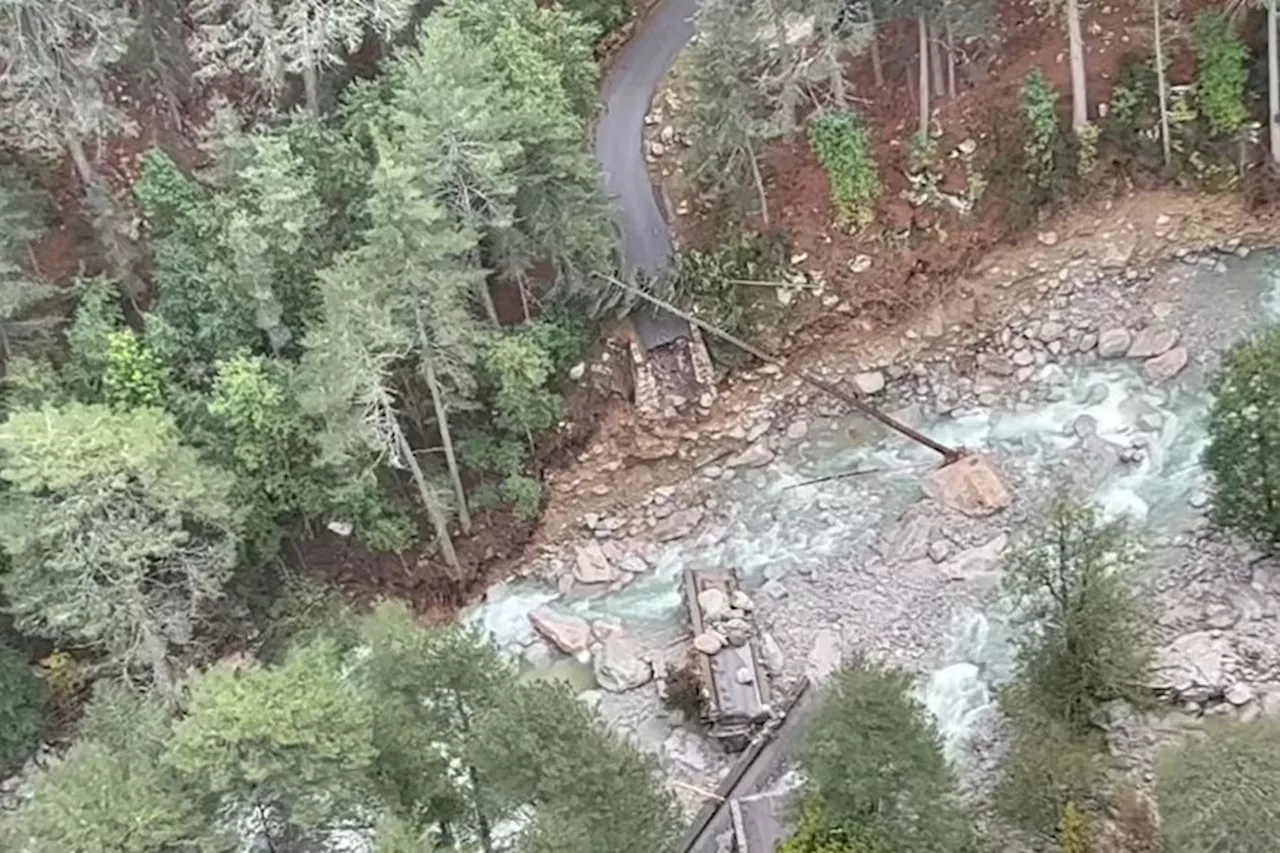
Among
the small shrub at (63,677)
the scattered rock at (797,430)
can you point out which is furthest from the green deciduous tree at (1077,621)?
the small shrub at (63,677)

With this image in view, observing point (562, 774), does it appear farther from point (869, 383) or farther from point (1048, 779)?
point (869, 383)

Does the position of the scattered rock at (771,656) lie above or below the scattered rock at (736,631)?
below

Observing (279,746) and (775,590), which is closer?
(279,746)

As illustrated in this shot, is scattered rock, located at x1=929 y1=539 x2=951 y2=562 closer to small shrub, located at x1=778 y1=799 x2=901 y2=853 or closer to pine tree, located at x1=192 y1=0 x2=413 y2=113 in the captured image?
small shrub, located at x1=778 y1=799 x2=901 y2=853

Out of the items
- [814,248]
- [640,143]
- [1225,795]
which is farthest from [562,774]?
[640,143]

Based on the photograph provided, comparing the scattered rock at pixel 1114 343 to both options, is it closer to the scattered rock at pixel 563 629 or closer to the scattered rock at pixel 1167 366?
the scattered rock at pixel 1167 366

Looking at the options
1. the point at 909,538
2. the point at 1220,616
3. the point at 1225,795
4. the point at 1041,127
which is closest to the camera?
the point at 1225,795

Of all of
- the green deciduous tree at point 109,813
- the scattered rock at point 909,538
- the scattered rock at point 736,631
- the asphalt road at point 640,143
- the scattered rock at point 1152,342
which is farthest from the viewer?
the asphalt road at point 640,143

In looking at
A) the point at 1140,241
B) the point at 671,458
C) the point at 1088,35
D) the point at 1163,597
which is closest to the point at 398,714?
the point at 671,458
